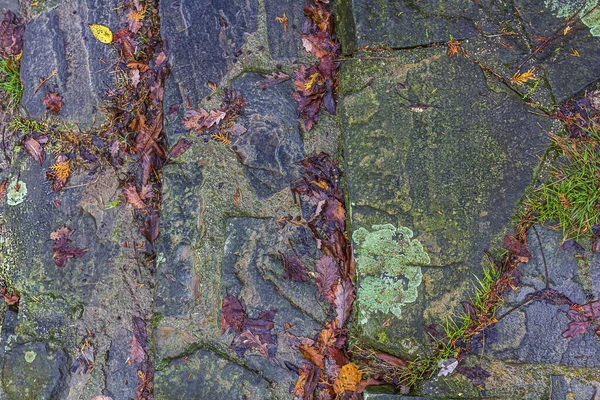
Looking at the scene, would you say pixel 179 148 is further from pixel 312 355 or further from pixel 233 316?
pixel 312 355

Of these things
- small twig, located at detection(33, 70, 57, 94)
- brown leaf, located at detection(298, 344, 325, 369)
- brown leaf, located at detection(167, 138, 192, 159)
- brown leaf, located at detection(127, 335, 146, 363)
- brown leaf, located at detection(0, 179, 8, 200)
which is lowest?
brown leaf, located at detection(127, 335, 146, 363)

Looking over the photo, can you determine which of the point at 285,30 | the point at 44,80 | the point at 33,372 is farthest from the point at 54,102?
the point at 33,372

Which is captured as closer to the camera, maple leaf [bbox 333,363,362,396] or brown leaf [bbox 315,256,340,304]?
maple leaf [bbox 333,363,362,396]

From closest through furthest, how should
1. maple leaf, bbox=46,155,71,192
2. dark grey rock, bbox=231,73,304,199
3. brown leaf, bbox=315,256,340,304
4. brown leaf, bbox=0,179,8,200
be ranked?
brown leaf, bbox=315,256,340,304 → dark grey rock, bbox=231,73,304,199 → maple leaf, bbox=46,155,71,192 → brown leaf, bbox=0,179,8,200

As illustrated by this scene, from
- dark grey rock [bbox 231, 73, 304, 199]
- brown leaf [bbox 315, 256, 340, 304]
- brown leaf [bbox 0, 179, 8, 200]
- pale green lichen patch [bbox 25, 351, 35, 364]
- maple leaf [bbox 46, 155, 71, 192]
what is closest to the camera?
brown leaf [bbox 315, 256, 340, 304]

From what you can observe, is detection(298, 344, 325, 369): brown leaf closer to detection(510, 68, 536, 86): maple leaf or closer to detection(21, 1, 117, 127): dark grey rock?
detection(510, 68, 536, 86): maple leaf

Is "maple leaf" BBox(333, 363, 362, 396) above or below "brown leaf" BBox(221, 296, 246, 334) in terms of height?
below

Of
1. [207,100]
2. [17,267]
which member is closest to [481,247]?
[207,100]

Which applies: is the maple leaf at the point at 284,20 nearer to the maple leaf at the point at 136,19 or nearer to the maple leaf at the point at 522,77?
the maple leaf at the point at 136,19

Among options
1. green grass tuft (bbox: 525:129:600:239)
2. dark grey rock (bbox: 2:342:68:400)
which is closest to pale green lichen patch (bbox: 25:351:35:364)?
dark grey rock (bbox: 2:342:68:400)
